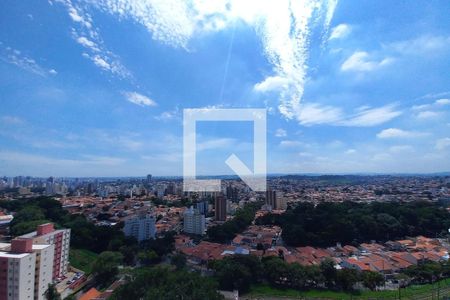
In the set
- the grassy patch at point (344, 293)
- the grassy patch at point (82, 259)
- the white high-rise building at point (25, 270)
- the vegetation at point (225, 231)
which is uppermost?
the white high-rise building at point (25, 270)

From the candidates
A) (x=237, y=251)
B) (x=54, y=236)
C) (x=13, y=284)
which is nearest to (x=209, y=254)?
(x=237, y=251)

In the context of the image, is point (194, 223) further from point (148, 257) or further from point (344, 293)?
point (344, 293)

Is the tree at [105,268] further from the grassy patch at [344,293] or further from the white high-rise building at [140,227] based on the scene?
the white high-rise building at [140,227]

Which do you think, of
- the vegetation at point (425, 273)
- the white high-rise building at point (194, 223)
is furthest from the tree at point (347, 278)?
the white high-rise building at point (194, 223)

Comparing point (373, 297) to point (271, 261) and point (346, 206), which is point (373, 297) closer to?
point (271, 261)

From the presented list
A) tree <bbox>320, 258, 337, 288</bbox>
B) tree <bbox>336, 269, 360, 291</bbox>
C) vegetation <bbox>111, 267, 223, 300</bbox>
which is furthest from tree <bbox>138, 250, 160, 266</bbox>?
tree <bbox>336, 269, 360, 291</bbox>

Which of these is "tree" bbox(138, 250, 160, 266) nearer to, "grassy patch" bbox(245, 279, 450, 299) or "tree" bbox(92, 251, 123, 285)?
"tree" bbox(92, 251, 123, 285)

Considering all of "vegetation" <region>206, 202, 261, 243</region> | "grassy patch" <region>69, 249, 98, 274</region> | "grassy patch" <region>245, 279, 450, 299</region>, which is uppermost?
"vegetation" <region>206, 202, 261, 243</region>
